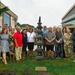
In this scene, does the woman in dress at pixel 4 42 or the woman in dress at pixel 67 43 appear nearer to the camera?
the woman in dress at pixel 4 42

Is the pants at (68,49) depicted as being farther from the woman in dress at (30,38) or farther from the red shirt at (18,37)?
the red shirt at (18,37)

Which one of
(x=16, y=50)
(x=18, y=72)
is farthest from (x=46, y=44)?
(x=18, y=72)

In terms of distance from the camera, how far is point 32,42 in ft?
56.6

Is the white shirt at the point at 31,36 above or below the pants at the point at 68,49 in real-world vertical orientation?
above

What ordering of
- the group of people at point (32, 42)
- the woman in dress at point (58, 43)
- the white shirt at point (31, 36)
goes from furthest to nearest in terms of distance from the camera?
the white shirt at point (31, 36) < the woman in dress at point (58, 43) < the group of people at point (32, 42)

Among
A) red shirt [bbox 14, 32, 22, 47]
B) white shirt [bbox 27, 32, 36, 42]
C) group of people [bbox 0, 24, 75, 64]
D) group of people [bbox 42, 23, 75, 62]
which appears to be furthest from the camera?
white shirt [bbox 27, 32, 36, 42]

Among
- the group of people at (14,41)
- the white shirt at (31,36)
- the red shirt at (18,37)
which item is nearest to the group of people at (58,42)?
the white shirt at (31,36)

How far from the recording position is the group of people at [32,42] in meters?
14.8

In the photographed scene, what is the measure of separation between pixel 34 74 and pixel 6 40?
4.29 m

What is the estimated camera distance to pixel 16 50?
50.2ft

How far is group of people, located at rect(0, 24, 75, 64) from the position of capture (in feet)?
48.6

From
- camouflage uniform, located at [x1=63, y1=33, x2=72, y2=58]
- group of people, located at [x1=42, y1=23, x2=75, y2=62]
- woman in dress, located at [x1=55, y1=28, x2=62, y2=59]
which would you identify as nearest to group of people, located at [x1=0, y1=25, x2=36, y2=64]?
group of people, located at [x1=42, y1=23, x2=75, y2=62]

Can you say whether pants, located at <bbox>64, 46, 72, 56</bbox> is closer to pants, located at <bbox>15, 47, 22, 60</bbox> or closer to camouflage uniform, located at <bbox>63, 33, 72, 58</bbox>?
camouflage uniform, located at <bbox>63, 33, 72, 58</bbox>

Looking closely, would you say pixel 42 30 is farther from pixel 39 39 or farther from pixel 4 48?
pixel 4 48
